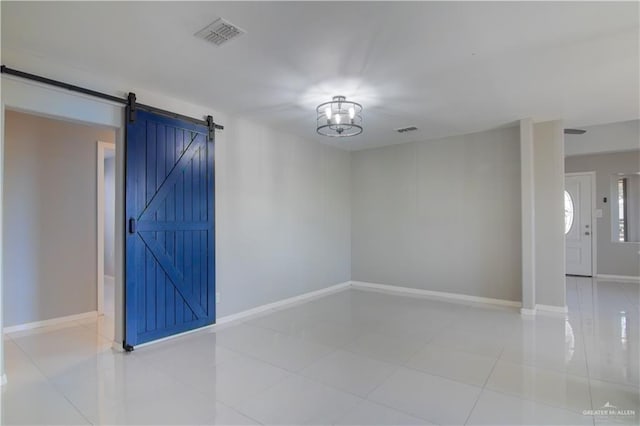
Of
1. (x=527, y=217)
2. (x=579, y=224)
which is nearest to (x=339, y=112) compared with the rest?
(x=527, y=217)

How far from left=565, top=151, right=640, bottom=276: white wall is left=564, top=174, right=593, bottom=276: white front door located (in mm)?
158

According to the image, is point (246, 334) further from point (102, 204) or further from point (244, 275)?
point (102, 204)

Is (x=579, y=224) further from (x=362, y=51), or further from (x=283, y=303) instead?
(x=362, y=51)

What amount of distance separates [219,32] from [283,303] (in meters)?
3.89

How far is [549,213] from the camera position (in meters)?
4.73

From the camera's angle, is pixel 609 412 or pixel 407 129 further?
pixel 407 129

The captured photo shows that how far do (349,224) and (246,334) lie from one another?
348cm

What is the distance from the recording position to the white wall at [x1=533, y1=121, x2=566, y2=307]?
4652 mm

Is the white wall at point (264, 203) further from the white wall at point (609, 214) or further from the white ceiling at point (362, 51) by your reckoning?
the white wall at point (609, 214)

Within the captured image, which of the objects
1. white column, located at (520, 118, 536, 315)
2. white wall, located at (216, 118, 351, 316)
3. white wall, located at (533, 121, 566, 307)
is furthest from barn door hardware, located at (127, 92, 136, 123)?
white wall, located at (533, 121, 566, 307)

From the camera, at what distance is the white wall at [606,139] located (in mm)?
6230

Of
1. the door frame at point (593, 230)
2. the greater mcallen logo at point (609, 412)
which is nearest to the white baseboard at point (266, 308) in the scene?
the greater mcallen logo at point (609, 412)

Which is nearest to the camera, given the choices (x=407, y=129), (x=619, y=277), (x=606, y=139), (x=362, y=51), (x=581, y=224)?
(x=362, y=51)

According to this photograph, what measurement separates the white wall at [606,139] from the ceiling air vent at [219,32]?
6.80 meters
